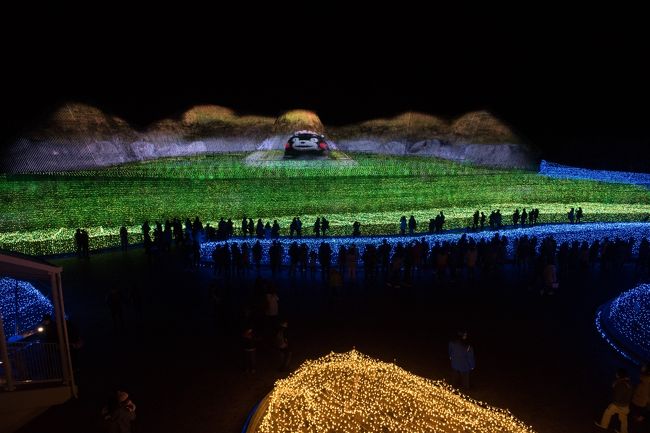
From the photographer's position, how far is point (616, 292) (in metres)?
11.7

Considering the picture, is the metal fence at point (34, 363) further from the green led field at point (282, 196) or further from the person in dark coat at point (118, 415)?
the green led field at point (282, 196)

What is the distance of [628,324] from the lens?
9219 mm

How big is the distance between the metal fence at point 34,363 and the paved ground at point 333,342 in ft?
1.65

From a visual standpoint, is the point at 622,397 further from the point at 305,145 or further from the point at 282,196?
the point at 305,145

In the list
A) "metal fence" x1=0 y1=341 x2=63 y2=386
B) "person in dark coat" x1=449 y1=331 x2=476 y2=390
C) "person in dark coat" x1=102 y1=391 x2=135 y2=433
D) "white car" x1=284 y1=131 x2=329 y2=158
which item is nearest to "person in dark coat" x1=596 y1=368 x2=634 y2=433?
"person in dark coat" x1=449 y1=331 x2=476 y2=390

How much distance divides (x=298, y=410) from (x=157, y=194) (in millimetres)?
15372

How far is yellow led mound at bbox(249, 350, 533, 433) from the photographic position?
6.21m

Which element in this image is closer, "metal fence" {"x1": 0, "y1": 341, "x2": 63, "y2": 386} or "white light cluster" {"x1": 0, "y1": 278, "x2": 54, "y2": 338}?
"metal fence" {"x1": 0, "y1": 341, "x2": 63, "y2": 386}

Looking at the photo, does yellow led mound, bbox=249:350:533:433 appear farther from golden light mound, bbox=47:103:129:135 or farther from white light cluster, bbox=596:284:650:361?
golden light mound, bbox=47:103:129:135

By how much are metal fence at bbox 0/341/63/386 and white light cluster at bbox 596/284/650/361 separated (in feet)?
30.4

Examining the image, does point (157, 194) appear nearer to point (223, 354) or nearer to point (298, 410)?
point (223, 354)

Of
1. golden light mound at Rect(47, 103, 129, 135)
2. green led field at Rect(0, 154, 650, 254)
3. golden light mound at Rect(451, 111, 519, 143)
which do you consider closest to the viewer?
green led field at Rect(0, 154, 650, 254)

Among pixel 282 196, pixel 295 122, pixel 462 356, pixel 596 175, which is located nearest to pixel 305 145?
pixel 295 122

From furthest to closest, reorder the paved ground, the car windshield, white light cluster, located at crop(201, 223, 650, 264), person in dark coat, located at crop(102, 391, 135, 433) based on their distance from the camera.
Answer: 1. the car windshield
2. white light cluster, located at crop(201, 223, 650, 264)
3. the paved ground
4. person in dark coat, located at crop(102, 391, 135, 433)
